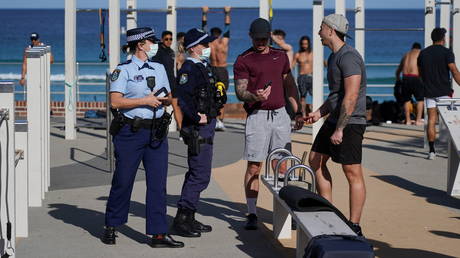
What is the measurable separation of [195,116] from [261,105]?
669mm

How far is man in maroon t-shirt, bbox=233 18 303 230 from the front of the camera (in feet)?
32.8

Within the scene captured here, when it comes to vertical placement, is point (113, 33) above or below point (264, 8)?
below

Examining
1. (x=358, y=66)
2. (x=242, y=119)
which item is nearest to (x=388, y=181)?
(x=358, y=66)

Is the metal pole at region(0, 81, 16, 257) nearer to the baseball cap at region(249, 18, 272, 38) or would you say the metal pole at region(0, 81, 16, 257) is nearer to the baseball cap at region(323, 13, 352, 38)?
the baseball cap at region(249, 18, 272, 38)

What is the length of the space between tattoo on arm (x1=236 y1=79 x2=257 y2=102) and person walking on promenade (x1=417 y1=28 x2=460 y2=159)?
569 cm

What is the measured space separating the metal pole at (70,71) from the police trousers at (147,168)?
28.8 ft

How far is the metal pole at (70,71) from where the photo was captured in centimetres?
1798

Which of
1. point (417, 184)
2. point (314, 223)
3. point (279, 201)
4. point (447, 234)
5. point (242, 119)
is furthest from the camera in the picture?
point (242, 119)

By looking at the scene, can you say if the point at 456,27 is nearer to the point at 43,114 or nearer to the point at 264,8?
the point at 264,8

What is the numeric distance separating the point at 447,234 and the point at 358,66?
5.90 ft

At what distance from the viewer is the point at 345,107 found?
915 centimetres

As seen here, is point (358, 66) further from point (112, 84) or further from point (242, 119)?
point (242, 119)

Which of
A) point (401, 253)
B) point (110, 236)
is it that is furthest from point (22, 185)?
point (401, 253)

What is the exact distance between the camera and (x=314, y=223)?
767 centimetres
